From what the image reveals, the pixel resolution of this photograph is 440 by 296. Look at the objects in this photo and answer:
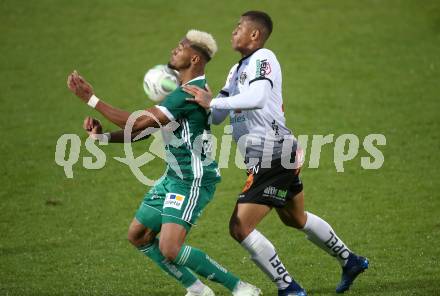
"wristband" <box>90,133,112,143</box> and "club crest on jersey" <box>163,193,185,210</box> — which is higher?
"wristband" <box>90,133,112,143</box>

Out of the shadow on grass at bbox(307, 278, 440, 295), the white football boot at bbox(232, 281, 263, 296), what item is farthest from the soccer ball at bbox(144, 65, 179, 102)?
the shadow on grass at bbox(307, 278, 440, 295)

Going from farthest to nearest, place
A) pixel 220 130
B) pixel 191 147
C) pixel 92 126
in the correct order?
pixel 220 130, pixel 191 147, pixel 92 126

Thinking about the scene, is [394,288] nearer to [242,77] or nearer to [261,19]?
[242,77]

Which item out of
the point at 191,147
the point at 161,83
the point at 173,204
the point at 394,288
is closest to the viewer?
the point at 173,204

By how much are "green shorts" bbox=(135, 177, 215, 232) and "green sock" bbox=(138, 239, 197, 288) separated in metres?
0.21

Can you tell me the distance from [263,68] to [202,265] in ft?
6.59

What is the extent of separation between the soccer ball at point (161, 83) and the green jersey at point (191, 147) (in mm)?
1138

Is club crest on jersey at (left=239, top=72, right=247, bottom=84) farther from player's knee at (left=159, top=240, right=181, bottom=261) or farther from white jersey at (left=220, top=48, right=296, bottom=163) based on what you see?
player's knee at (left=159, top=240, right=181, bottom=261)

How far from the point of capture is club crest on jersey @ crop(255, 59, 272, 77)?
793cm

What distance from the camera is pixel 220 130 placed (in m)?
16.8

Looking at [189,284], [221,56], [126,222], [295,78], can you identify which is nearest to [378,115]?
[295,78]

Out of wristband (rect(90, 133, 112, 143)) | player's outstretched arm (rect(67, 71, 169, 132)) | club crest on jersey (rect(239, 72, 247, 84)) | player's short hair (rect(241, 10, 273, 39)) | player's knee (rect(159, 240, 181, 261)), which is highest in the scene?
player's short hair (rect(241, 10, 273, 39))

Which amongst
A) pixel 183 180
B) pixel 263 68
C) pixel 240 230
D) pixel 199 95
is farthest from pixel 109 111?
pixel 240 230

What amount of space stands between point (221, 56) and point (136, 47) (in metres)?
2.25
